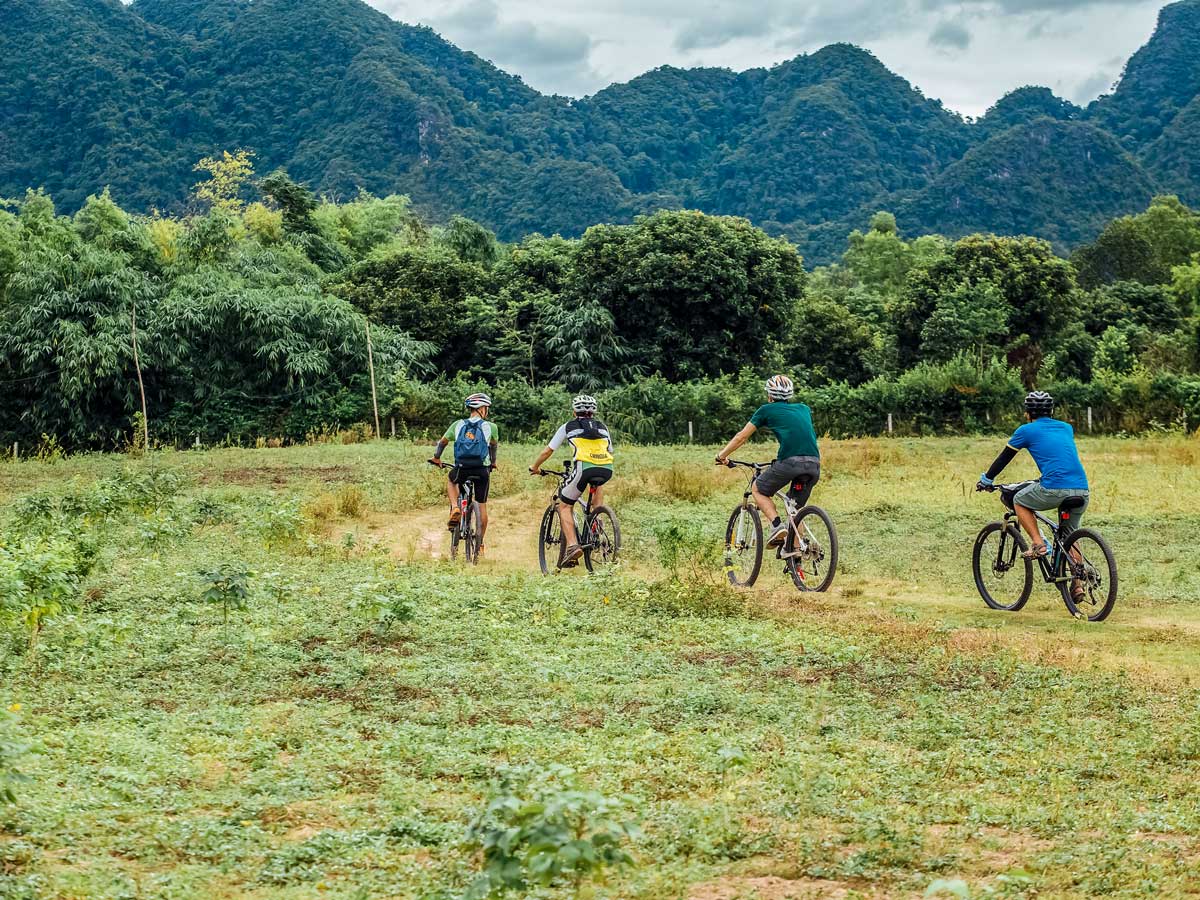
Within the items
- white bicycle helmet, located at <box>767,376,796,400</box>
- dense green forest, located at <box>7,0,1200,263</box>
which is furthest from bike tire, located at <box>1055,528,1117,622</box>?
dense green forest, located at <box>7,0,1200,263</box>

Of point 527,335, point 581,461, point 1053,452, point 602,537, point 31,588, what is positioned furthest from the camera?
point 527,335

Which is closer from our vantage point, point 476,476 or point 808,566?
point 808,566

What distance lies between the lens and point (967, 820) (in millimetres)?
5113

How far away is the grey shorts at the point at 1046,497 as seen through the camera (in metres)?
10.1

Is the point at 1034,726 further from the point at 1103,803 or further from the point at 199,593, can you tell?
the point at 199,593

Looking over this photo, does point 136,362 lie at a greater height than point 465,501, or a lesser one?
greater

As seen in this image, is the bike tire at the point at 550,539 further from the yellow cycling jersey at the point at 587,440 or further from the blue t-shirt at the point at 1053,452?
the blue t-shirt at the point at 1053,452

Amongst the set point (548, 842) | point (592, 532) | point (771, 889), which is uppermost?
point (592, 532)

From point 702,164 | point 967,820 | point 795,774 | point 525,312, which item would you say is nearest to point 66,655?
point 795,774

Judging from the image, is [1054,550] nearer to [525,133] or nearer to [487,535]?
[487,535]

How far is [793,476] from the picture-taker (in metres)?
11.3

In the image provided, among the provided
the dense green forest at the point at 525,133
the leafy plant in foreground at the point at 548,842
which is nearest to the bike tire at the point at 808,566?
the leafy plant in foreground at the point at 548,842

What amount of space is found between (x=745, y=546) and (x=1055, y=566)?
106 inches

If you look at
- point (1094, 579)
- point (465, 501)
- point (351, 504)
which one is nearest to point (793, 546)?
→ point (1094, 579)
